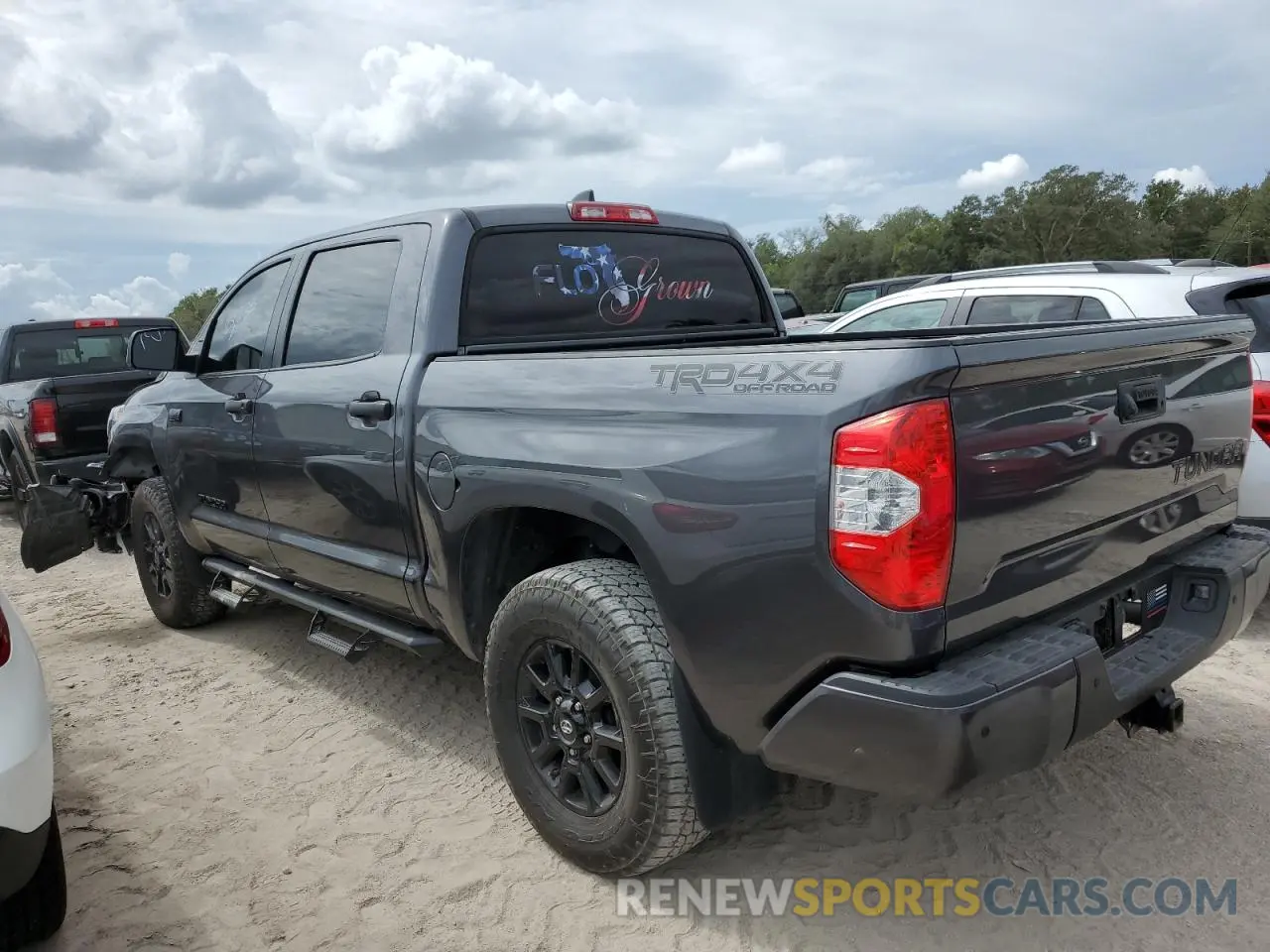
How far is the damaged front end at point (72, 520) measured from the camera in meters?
5.12

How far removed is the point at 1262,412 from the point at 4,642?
482cm

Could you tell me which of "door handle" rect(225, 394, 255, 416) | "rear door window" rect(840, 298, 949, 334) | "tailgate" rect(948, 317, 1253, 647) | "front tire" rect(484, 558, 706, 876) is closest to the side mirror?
"door handle" rect(225, 394, 255, 416)

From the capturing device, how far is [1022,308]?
18.1ft

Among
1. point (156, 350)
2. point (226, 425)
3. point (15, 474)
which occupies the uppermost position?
point (156, 350)

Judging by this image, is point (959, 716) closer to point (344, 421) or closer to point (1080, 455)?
point (1080, 455)

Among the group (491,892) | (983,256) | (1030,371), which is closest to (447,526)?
(491,892)

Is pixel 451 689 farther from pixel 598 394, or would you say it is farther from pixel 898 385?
pixel 898 385

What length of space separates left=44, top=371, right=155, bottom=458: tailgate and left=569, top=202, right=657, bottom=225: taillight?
542cm

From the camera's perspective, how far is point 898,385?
6.38 ft

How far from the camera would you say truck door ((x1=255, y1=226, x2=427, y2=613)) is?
3.27m

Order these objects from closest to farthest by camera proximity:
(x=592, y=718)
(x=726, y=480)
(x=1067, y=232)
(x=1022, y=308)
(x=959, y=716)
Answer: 1. (x=959, y=716)
2. (x=726, y=480)
3. (x=592, y=718)
4. (x=1022, y=308)
5. (x=1067, y=232)

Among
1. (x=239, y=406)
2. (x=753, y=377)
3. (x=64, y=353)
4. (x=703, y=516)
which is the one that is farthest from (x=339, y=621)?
(x=64, y=353)

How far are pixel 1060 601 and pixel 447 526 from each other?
1.78m

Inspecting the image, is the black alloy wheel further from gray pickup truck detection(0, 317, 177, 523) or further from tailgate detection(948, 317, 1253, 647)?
gray pickup truck detection(0, 317, 177, 523)
